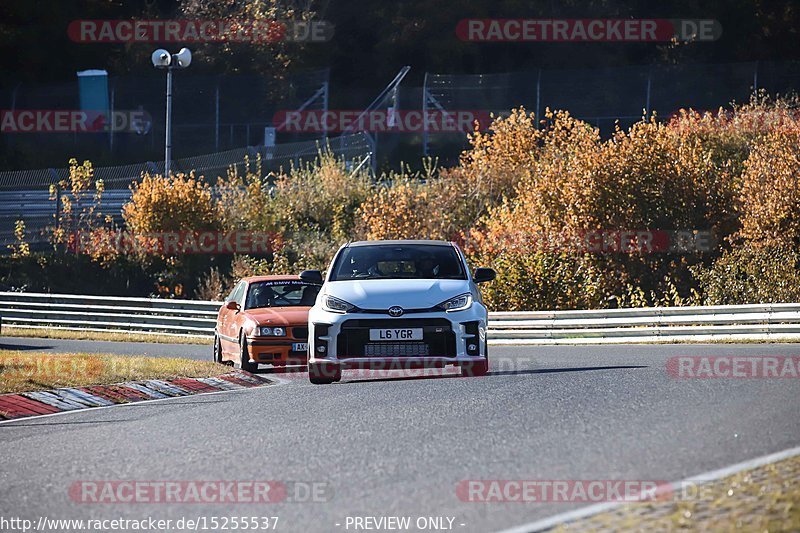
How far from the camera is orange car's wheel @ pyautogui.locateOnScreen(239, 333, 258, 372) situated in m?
18.7

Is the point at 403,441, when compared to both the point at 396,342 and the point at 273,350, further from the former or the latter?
the point at 273,350

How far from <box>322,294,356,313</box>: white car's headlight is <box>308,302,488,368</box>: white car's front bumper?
64mm

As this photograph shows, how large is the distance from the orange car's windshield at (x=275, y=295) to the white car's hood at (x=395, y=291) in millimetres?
4778

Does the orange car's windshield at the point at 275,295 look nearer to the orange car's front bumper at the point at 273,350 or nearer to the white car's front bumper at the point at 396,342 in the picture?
the orange car's front bumper at the point at 273,350

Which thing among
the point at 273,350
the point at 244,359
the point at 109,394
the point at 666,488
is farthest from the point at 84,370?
the point at 666,488

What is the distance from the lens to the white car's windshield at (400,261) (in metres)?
15.6

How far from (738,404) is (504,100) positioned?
3447 centimetres

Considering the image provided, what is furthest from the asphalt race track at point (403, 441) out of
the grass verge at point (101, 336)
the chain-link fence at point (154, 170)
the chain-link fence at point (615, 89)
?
the chain-link fence at point (154, 170)

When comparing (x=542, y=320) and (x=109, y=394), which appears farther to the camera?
(x=542, y=320)

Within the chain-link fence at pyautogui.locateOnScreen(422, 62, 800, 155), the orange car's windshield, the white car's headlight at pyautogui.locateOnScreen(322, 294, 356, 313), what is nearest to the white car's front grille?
the white car's headlight at pyautogui.locateOnScreen(322, 294, 356, 313)

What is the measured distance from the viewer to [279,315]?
61.7 feet

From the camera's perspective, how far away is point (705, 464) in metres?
8.54

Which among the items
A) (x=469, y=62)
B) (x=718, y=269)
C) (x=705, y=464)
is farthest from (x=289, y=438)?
(x=469, y=62)

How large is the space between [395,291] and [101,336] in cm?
2001
